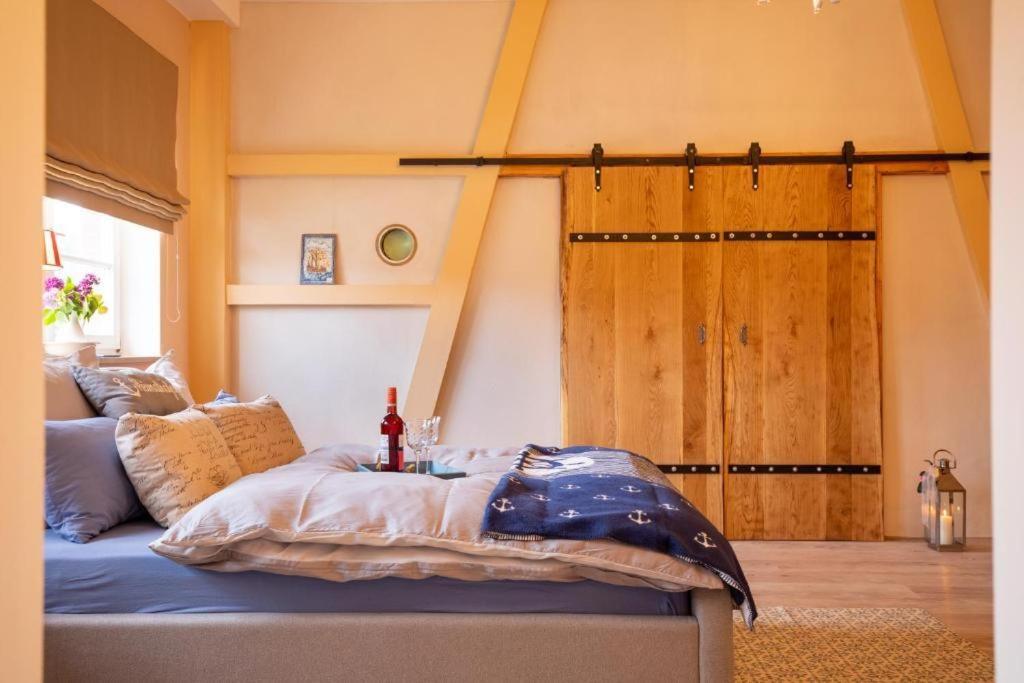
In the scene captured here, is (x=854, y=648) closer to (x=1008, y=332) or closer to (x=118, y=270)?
(x=1008, y=332)

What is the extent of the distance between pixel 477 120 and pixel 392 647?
3.38 m

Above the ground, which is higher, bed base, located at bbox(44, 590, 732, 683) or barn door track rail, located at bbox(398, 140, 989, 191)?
barn door track rail, located at bbox(398, 140, 989, 191)

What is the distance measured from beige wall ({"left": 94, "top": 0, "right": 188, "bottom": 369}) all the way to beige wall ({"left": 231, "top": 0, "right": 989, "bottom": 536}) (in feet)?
0.98

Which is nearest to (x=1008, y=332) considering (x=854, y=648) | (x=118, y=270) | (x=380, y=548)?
(x=380, y=548)

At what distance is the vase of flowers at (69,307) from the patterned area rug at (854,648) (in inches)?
106

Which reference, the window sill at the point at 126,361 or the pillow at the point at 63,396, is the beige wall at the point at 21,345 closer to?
the pillow at the point at 63,396

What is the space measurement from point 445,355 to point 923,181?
2742 mm

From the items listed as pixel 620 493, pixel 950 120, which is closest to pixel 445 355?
pixel 620 493

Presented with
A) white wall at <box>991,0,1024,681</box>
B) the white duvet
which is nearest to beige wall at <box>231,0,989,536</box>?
the white duvet

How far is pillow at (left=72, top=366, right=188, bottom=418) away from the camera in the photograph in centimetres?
260

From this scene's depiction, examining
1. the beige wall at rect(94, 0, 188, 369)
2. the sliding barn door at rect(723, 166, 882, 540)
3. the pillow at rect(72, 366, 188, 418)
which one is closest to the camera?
the pillow at rect(72, 366, 188, 418)

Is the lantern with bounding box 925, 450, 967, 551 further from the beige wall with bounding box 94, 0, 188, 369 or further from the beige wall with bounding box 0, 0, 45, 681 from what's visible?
the beige wall with bounding box 0, 0, 45, 681

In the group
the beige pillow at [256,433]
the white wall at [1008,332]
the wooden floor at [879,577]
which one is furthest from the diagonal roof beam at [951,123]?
the white wall at [1008,332]

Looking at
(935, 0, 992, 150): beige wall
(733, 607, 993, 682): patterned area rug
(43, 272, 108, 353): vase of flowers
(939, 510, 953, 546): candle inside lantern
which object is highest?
(935, 0, 992, 150): beige wall
